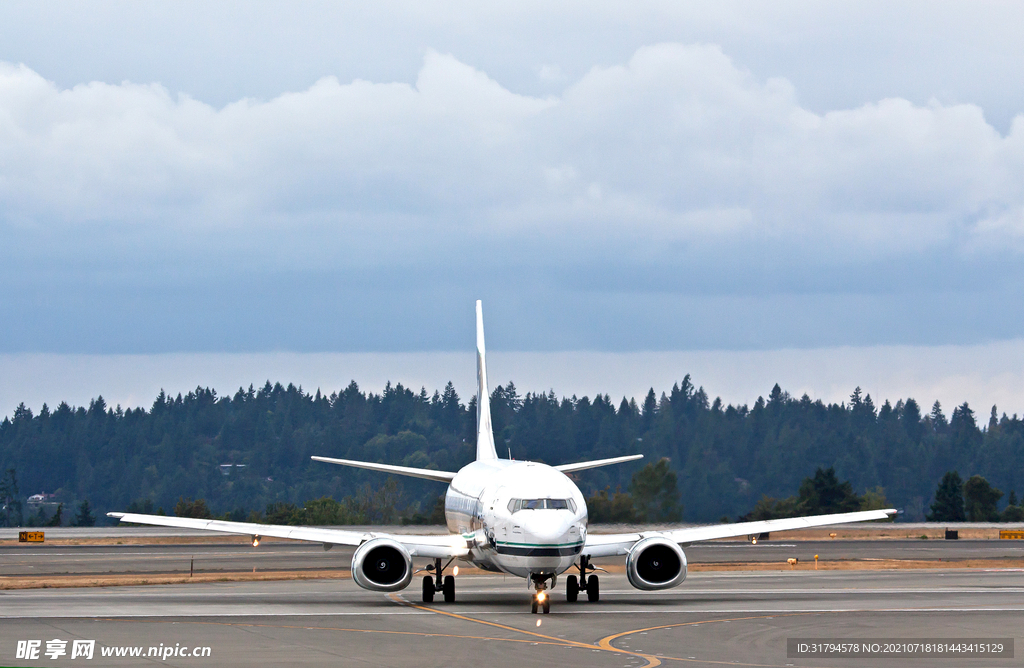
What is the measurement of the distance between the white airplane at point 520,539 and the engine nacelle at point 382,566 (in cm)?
3

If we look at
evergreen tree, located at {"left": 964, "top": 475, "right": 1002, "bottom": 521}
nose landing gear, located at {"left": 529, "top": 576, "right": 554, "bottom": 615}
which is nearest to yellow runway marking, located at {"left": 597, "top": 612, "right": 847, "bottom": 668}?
nose landing gear, located at {"left": 529, "top": 576, "right": 554, "bottom": 615}

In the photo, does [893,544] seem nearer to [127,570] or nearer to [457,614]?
[127,570]

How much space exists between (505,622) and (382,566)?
21.3 ft

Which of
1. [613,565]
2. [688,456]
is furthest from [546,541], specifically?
[688,456]

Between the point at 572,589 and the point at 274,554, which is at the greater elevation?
the point at 274,554

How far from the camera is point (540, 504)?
38.3 meters

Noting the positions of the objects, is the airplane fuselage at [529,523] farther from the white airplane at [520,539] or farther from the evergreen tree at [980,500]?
the evergreen tree at [980,500]

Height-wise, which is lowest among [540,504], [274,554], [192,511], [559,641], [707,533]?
[559,641]

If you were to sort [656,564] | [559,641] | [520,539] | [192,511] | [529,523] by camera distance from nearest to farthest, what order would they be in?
[559,641] → [529,523] → [520,539] → [656,564] → [192,511]

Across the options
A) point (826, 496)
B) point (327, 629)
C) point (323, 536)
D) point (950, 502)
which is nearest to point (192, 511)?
point (826, 496)

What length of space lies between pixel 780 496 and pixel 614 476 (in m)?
26.7

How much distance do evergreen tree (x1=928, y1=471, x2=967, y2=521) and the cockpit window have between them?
12095 centimetres

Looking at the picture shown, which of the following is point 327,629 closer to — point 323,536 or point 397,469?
point 323,536

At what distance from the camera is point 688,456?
14462 centimetres
